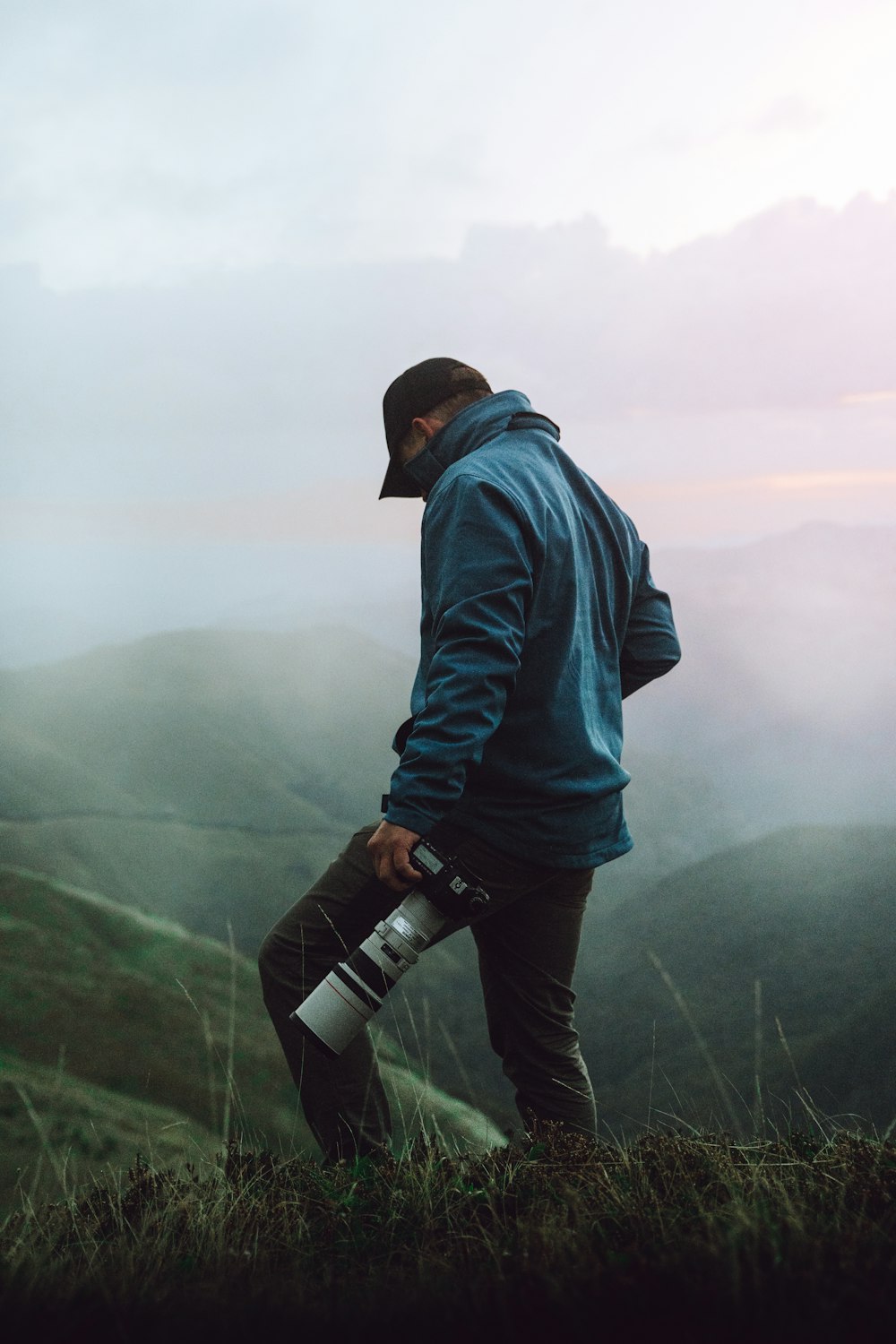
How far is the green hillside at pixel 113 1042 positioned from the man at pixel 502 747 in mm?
2236

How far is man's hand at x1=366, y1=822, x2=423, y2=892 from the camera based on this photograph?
2.38m

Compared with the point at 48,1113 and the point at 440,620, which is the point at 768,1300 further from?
the point at 48,1113

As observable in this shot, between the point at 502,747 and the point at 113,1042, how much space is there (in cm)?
718

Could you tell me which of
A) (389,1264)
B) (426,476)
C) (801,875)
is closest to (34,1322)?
(389,1264)

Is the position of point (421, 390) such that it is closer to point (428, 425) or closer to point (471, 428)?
point (428, 425)

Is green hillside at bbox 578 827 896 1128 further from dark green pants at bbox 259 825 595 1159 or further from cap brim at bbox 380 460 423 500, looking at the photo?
cap brim at bbox 380 460 423 500

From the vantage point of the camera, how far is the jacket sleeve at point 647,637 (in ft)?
10.3

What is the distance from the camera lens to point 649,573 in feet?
10.5

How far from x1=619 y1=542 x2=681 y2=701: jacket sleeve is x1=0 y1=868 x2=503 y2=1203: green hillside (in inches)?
108

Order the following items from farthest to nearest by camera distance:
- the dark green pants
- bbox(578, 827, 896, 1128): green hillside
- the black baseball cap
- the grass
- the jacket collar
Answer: bbox(578, 827, 896, 1128): green hillside → the black baseball cap → the jacket collar → the dark green pants → the grass

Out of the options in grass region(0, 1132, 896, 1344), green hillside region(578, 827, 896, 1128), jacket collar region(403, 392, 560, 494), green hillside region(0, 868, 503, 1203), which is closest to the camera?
grass region(0, 1132, 896, 1344)

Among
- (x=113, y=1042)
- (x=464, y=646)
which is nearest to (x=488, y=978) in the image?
(x=464, y=646)

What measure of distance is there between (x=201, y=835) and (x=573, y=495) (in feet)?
98.8

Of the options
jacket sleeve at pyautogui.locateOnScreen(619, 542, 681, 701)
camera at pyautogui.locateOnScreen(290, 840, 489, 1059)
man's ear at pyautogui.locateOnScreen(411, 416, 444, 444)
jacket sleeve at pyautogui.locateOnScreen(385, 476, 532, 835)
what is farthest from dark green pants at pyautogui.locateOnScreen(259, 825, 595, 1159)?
man's ear at pyautogui.locateOnScreen(411, 416, 444, 444)
